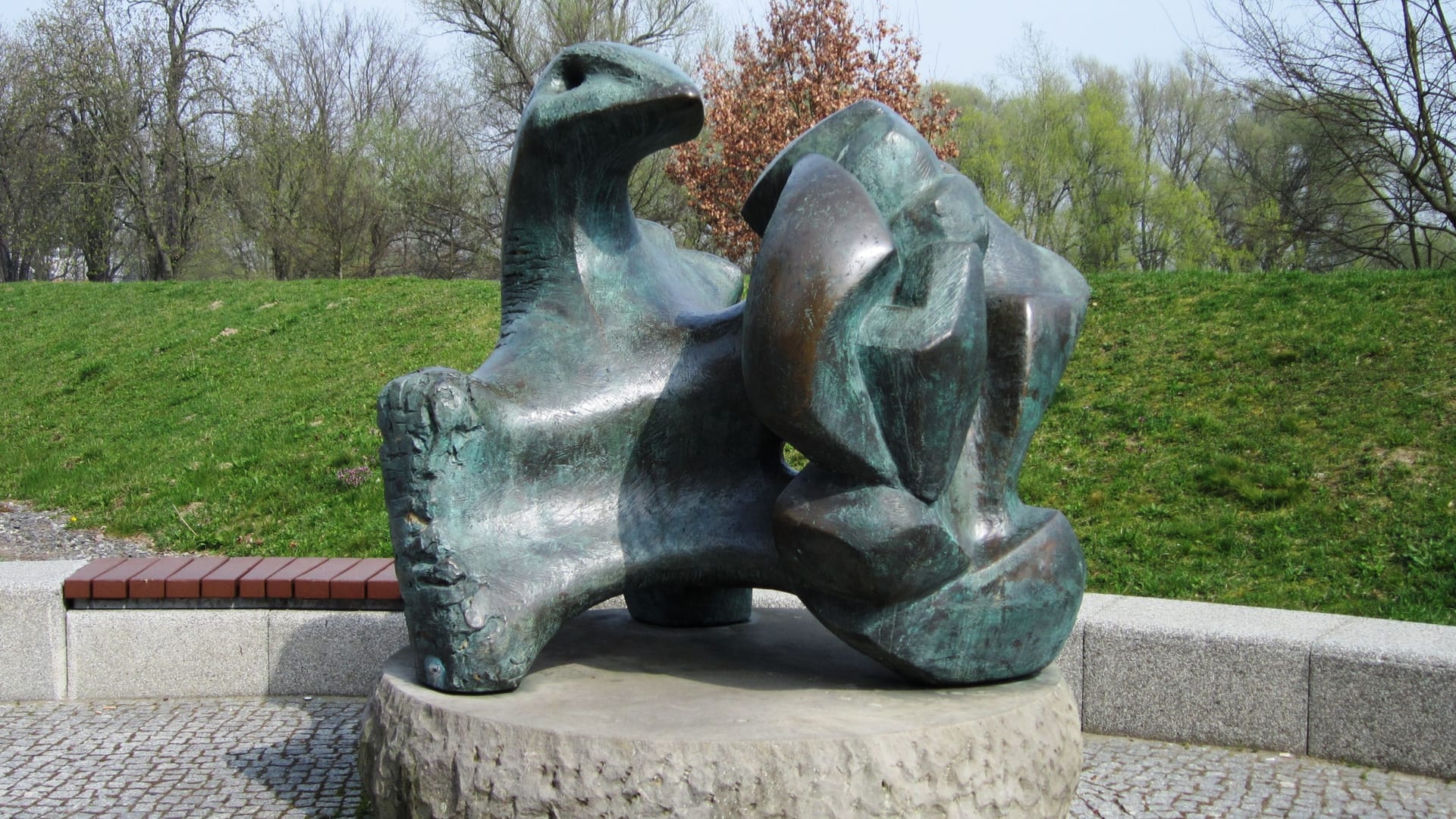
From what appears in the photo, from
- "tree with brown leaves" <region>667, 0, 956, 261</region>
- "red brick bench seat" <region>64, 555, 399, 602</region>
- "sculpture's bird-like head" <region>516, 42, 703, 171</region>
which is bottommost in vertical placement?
"red brick bench seat" <region>64, 555, 399, 602</region>

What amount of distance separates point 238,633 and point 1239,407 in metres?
6.11

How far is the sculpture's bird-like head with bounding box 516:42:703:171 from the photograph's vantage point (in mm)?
3160

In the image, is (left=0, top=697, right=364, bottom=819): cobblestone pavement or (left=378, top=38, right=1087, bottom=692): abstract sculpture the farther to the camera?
(left=0, top=697, right=364, bottom=819): cobblestone pavement

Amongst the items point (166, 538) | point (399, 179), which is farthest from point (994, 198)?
point (166, 538)

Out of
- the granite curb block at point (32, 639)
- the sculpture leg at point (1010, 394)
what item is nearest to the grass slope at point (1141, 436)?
the granite curb block at point (32, 639)

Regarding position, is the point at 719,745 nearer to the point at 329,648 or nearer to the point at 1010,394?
the point at 1010,394

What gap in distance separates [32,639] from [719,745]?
3415 millimetres

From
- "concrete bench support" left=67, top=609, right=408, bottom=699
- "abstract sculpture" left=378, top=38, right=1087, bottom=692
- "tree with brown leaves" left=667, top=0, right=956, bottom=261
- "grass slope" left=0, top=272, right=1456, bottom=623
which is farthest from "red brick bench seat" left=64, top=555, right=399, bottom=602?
"tree with brown leaves" left=667, top=0, right=956, bottom=261

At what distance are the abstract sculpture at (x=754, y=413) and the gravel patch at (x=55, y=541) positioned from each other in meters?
5.42

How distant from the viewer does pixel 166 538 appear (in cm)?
768

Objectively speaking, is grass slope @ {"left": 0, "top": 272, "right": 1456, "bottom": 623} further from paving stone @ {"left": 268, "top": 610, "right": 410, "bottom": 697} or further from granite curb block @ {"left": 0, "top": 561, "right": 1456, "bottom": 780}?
paving stone @ {"left": 268, "top": 610, "right": 410, "bottom": 697}

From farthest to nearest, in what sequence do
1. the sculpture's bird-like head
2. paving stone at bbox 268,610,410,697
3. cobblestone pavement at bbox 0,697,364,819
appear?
paving stone at bbox 268,610,410,697 < cobblestone pavement at bbox 0,697,364,819 < the sculpture's bird-like head

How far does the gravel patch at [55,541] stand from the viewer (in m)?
7.55

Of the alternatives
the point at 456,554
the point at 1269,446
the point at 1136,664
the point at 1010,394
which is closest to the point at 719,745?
the point at 456,554
